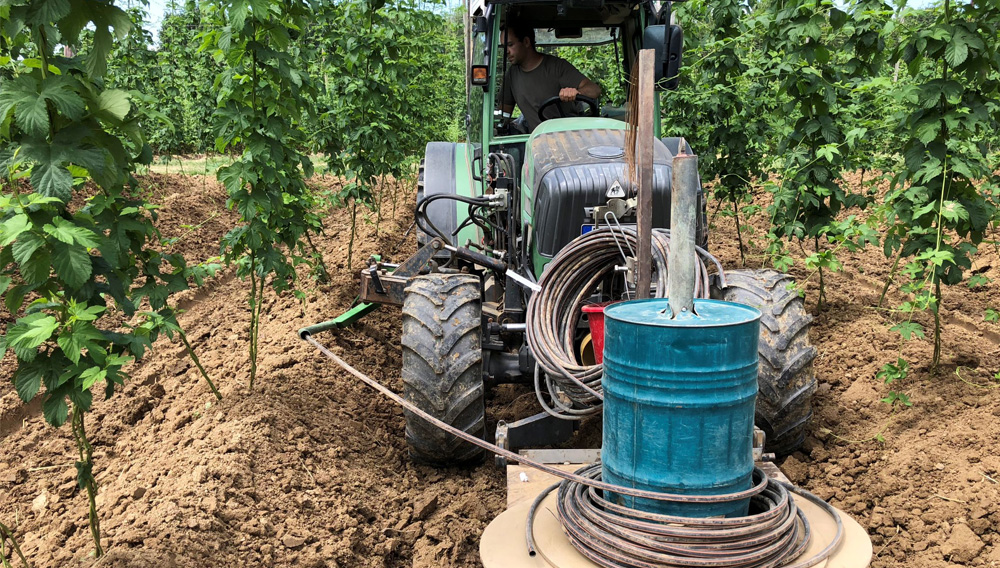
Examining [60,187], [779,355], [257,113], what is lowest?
[779,355]

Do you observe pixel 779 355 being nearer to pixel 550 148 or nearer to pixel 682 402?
pixel 682 402

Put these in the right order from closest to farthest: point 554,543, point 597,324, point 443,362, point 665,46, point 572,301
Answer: point 554,543 < point 597,324 < point 572,301 < point 443,362 < point 665,46

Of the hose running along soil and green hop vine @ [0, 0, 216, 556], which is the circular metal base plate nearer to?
the hose running along soil

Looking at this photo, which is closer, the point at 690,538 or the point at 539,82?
the point at 690,538

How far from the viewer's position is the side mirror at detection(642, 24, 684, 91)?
4.38 meters

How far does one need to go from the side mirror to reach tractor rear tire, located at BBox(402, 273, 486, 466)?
156cm

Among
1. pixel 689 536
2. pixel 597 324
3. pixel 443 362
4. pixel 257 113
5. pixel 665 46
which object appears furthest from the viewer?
pixel 257 113

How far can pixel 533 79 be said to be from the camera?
5.36 metres

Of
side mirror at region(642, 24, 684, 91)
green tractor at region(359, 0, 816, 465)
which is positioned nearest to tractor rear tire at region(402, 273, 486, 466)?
green tractor at region(359, 0, 816, 465)

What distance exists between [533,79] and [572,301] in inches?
78.9

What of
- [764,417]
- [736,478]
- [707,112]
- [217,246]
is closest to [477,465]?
[764,417]

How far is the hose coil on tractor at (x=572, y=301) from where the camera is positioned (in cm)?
350

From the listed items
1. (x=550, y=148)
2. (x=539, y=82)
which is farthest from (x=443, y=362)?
(x=539, y=82)

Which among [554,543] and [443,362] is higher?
[443,362]
